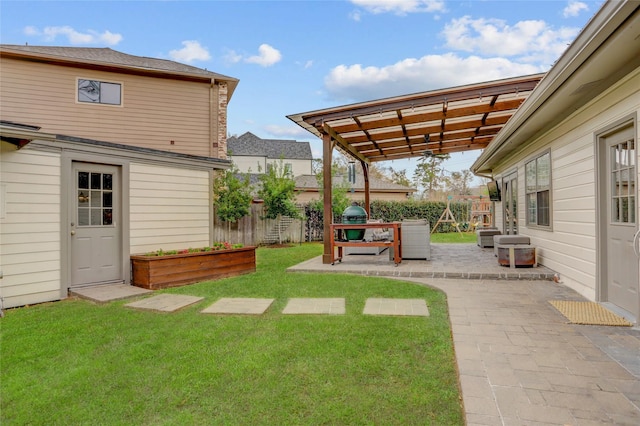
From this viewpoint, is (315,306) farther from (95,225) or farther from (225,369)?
(95,225)

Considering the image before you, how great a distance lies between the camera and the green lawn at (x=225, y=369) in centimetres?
189

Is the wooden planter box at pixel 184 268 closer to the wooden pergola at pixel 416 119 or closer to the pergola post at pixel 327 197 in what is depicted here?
the pergola post at pixel 327 197

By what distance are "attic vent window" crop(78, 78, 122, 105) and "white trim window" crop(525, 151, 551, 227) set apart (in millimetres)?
10436

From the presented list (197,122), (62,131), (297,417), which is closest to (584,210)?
(297,417)

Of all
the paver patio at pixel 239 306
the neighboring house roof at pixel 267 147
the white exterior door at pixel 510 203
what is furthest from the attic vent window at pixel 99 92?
the neighboring house roof at pixel 267 147

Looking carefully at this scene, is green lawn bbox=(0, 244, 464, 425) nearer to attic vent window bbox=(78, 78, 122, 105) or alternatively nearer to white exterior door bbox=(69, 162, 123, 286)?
white exterior door bbox=(69, 162, 123, 286)

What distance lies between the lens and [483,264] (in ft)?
21.2

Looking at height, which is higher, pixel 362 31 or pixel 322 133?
pixel 362 31

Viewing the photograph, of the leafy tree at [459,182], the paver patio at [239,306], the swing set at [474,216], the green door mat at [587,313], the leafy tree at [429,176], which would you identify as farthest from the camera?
the leafy tree at [459,182]

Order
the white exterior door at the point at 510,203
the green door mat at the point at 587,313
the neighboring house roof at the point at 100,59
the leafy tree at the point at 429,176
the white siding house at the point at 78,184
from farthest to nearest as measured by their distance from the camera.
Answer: the leafy tree at the point at 429,176 < the neighboring house roof at the point at 100,59 < the white exterior door at the point at 510,203 < the white siding house at the point at 78,184 < the green door mat at the point at 587,313

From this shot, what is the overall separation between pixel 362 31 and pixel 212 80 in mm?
4832

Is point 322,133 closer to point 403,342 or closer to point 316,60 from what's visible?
point 403,342

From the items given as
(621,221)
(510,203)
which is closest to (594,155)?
(621,221)

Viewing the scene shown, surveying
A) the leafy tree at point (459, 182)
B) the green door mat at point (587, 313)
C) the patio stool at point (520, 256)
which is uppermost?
the leafy tree at point (459, 182)
